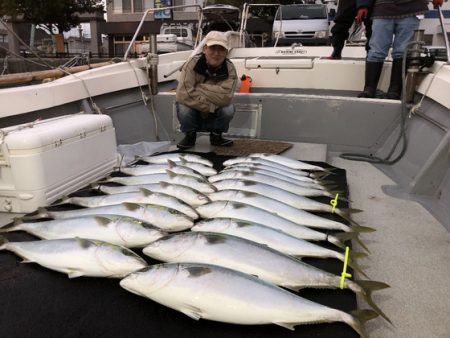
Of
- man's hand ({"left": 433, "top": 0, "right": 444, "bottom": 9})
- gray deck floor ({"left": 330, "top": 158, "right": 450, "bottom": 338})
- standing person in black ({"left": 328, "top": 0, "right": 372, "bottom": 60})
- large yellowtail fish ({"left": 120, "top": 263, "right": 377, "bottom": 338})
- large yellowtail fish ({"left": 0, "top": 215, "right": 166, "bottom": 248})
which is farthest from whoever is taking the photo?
standing person in black ({"left": 328, "top": 0, "right": 372, "bottom": 60})

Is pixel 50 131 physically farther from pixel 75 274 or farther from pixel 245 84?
pixel 245 84

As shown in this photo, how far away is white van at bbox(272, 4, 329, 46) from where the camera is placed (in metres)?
14.2

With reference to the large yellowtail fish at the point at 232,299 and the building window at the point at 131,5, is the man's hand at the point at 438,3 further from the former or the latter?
the building window at the point at 131,5

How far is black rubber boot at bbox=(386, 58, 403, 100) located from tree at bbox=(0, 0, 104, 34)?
29.1m

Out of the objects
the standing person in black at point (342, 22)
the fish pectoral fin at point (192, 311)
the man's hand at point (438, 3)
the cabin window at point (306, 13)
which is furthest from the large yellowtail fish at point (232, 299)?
the cabin window at point (306, 13)

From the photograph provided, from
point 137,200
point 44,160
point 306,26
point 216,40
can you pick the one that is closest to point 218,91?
point 216,40

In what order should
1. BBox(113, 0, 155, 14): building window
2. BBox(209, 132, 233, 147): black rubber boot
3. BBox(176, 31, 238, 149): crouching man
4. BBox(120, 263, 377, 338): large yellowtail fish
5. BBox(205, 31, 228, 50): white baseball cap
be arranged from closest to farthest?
BBox(120, 263, 377, 338): large yellowtail fish → BBox(205, 31, 228, 50): white baseball cap → BBox(176, 31, 238, 149): crouching man → BBox(209, 132, 233, 147): black rubber boot → BBox(113, 0, 155, 14): building window

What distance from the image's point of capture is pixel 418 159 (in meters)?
4.25

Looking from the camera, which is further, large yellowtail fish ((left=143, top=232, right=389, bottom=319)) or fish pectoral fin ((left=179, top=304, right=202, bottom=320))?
large yellowtail fish ((left=143, top=232, right=389, bottom=319))

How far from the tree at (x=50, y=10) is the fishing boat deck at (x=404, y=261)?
30.4 m

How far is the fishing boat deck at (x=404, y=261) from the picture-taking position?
2.05 meters

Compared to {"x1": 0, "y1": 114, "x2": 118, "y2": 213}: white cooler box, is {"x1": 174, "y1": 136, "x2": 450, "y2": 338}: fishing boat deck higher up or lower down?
lower down

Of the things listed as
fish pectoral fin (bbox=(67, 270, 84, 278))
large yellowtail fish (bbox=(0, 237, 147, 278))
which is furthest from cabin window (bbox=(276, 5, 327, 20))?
fish pectoral fin (bbox=(67, 270, 84, 278))

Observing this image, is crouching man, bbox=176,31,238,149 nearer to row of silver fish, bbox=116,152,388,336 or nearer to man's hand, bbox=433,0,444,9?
row of silver fish, bbox=116,152,388,336
